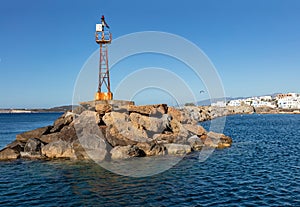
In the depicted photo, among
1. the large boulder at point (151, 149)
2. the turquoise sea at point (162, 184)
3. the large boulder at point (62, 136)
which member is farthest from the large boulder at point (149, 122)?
the turquoise sea at point (162, 184)

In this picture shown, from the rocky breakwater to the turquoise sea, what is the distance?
89.7 inches

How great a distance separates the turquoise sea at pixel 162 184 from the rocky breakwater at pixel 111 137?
2279 mm

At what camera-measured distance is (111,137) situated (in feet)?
95.8

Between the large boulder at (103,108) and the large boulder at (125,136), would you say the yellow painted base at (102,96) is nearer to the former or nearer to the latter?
the large boulder at (103,108)

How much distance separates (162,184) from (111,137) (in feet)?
39.7

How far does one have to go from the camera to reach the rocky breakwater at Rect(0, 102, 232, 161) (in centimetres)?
2700

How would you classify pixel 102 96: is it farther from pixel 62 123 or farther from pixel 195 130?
pixel 195 130

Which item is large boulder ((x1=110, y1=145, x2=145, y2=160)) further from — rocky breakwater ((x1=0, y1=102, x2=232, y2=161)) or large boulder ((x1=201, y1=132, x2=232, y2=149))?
large boulder ((x1=201, y1=132, x2=232, y2=149))

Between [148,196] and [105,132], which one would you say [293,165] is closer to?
[148,196]

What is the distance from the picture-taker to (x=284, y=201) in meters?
14.9

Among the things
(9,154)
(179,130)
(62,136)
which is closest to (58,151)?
(62,136)

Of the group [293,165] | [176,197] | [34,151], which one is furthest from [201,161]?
[34,151]

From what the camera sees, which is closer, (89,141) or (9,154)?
(89,141)

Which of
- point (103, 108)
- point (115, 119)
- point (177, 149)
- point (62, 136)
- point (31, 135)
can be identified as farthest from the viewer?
point (103, 108)
